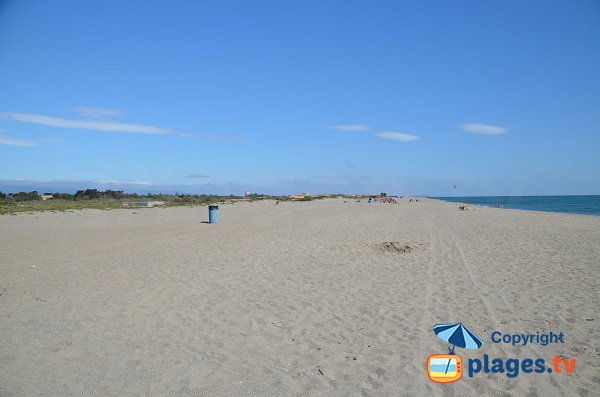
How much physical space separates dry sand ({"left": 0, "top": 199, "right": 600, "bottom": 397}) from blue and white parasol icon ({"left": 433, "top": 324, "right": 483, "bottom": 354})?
5.1 inches

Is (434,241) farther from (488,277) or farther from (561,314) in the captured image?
(561,314)

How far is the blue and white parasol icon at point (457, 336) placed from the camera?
4.63m

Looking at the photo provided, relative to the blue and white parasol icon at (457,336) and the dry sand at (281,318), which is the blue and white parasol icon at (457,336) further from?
the dry sand at (281,318)

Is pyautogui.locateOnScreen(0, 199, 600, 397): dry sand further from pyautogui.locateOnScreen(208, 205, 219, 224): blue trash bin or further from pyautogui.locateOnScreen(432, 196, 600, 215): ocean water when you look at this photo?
pyautogui.locateOnScreen(432, 196, 600, 215): ocean water

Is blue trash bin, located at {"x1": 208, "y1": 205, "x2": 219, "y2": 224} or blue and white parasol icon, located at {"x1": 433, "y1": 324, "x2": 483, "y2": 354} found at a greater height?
blue trash bin, located at {"x1": 208, "y1": 205, "x2": 219, "y2": 224}

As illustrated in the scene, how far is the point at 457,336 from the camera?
490 centimetres

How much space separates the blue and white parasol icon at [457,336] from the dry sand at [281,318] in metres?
0.13

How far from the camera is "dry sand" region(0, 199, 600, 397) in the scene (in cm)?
377

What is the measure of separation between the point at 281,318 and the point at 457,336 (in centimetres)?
233

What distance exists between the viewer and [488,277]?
805 centimetres
